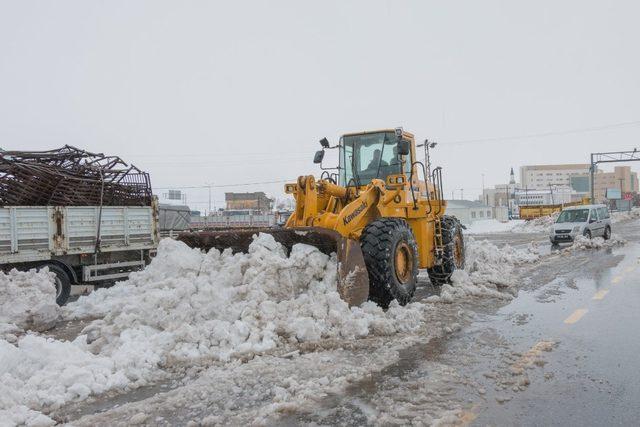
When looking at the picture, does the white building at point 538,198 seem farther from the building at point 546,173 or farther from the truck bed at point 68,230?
the building at point 546,173

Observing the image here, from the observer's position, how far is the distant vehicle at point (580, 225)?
843 inches

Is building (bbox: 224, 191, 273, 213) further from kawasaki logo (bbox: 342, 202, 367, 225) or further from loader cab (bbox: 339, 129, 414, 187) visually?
kawasaki logo (bbox: 342, 202, 367, 225)

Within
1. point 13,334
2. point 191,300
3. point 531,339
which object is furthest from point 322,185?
point 13,334

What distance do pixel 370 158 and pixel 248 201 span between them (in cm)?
6798

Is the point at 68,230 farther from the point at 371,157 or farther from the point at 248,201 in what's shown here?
the point at 248,201

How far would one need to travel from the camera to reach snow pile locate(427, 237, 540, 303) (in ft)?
28.1

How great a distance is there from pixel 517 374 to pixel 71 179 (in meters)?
9.29

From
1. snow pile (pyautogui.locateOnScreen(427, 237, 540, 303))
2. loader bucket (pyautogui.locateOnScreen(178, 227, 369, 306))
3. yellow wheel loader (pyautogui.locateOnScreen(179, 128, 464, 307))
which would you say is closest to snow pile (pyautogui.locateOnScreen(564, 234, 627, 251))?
snow pile (pyautogui.locateOnScreen(427, 237, 540, 303))

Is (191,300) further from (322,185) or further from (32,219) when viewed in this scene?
(32,219)

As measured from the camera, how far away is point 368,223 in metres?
7.89

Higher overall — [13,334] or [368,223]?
[368,223]

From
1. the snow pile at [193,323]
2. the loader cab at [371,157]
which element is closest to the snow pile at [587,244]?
the loader cab at [371,157]

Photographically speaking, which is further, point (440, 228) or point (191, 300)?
point (440, 228)

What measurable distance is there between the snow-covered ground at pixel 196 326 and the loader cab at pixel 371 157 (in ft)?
8.59
